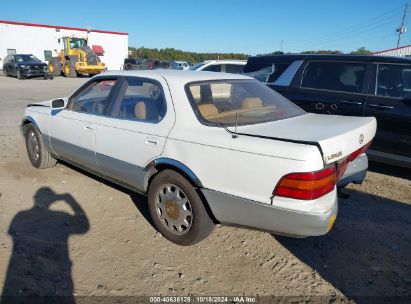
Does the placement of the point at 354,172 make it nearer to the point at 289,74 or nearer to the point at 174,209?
the point at 174,209

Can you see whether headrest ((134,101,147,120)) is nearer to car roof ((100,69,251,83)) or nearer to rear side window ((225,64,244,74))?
car roof ((100,69,251,83))

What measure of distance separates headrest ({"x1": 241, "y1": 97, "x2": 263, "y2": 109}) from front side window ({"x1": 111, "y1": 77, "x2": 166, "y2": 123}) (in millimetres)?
817

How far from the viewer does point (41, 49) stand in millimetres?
37812

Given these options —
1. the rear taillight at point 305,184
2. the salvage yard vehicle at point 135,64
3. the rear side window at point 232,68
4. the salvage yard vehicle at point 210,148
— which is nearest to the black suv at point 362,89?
the salvage yard vehicle at point 210,148

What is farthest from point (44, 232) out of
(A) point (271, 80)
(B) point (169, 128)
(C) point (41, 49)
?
(C) point (41, 49)

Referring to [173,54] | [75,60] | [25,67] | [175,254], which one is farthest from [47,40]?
[175,254]

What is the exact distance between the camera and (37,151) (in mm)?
5137

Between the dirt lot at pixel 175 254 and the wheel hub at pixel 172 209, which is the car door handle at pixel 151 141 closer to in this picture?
the wheel hub at pixel 172 209

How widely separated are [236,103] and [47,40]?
40.4 meters

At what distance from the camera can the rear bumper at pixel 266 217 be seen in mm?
2535

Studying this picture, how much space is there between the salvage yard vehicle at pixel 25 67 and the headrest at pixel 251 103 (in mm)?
25537

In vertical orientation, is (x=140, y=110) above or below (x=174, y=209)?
above

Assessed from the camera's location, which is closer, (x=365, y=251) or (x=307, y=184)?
(x=307, y=184)

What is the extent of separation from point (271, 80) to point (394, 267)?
12.6ft
